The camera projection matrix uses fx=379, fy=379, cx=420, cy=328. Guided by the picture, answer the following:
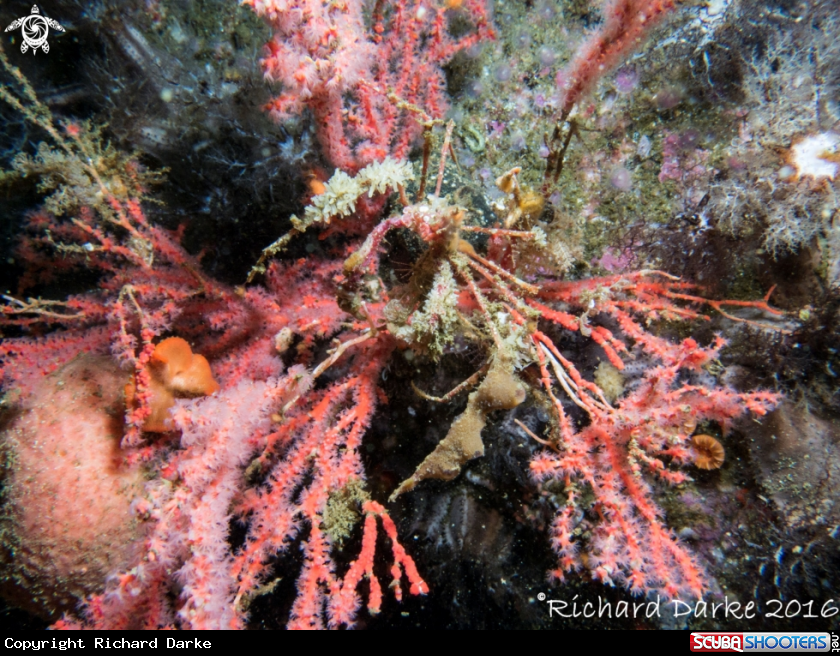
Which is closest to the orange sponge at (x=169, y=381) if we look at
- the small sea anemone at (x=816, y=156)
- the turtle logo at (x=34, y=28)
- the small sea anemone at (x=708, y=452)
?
the turtle logo at (x=34, y=28)

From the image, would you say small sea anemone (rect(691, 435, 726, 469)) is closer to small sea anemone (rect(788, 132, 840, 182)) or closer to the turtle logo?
small sea anemone (rect(788, 132, 840, 182))

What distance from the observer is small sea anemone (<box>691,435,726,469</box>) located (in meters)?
2.21

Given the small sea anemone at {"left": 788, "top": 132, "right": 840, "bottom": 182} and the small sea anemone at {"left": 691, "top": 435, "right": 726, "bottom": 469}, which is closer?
the small sea anemone at {"left": 788, "top": 132, "right": 840, "bottom": 182}

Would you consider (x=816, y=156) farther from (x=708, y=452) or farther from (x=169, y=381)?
(x=169, y=381)


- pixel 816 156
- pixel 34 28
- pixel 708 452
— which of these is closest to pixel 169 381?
pixel 34 28

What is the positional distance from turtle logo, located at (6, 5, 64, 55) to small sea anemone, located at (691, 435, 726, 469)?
495cm

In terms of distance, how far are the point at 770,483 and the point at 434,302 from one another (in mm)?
2133

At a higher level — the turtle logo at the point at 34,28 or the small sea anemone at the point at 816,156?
the turtle logo at the point at 34,28

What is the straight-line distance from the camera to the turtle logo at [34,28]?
2586 millimetres

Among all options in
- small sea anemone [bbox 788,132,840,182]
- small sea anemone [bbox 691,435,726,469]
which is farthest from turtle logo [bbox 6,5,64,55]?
small sea anemone [bbox 691,435,726,469]

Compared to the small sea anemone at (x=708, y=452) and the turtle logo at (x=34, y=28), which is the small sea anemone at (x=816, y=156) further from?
the turtle logo at (x=34, y=28)

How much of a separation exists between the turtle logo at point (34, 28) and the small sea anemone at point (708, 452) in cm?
495

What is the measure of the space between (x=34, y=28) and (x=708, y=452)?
205 inches

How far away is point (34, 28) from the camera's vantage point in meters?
2.62
